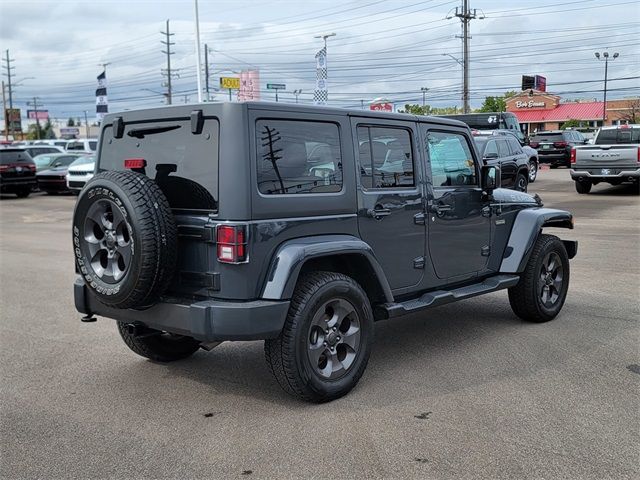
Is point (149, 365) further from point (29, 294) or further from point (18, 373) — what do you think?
point (29, 294)

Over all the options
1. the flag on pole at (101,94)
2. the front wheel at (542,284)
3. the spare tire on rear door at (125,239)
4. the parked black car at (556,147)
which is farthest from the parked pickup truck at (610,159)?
the flag on pole at (101,94)

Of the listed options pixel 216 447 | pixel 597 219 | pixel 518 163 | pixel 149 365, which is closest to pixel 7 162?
pixel 518 163

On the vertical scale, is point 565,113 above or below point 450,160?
above

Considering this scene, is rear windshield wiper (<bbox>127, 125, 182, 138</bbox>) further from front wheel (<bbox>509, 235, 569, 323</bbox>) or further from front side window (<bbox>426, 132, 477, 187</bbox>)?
front wheel (<bbox>509, 235, 569, 323</bbox>)

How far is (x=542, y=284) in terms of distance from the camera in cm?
639

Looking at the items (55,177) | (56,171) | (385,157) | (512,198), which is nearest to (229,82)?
(56,171)

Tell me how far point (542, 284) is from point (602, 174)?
13.9m

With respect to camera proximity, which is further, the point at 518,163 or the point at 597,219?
the point at 518,163

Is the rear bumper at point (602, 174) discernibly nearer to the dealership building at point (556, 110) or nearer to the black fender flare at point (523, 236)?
the black fender flare at point (523, 236)

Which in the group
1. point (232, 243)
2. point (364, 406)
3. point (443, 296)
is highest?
point (232, 243)

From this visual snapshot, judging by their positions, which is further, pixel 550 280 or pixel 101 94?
pixel 101 94

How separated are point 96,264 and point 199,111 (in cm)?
120

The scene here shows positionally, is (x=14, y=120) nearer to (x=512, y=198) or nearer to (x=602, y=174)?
(x=602, y=174)

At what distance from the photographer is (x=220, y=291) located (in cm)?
409
